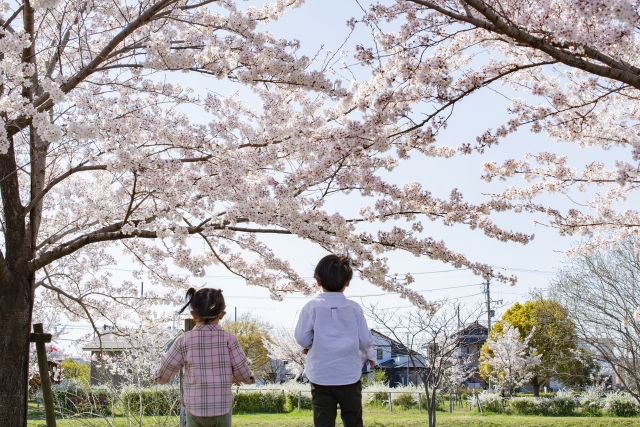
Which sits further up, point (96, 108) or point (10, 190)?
point (96, 108)

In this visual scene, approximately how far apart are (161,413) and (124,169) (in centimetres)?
309

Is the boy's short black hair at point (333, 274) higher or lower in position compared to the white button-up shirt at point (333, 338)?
higher

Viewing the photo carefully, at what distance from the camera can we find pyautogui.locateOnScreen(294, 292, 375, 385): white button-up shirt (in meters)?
2.74

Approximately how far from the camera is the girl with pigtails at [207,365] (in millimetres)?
2807

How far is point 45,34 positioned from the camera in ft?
21.7

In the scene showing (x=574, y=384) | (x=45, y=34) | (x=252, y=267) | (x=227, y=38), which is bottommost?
(x=574, y=384)

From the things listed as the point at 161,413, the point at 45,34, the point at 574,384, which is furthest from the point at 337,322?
the point at 574,384

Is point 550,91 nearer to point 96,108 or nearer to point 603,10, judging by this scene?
point 603,10

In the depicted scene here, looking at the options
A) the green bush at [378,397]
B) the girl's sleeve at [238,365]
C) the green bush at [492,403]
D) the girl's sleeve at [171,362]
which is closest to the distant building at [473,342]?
the green bush at [492,403]

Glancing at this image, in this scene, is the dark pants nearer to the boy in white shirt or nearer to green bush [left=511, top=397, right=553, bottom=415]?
the boy in white shirt

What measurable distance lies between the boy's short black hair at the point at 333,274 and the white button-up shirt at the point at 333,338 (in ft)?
0.16

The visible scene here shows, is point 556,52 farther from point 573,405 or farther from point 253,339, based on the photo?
point 253,339

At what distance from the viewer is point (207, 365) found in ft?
9.34

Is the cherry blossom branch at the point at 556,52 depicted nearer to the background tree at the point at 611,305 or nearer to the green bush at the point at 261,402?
the background tree at the point at 611,305
